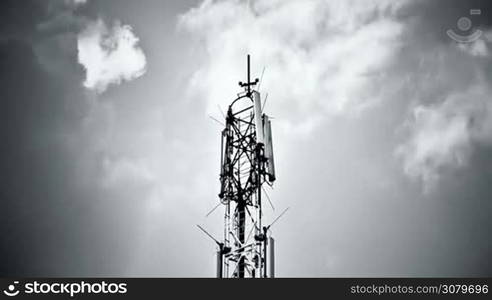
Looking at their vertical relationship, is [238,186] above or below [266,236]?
above

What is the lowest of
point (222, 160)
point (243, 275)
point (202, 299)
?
point (202, 299)

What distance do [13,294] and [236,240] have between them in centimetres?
910

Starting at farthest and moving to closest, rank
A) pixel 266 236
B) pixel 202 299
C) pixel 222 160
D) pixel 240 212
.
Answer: pixel 222 160, pixel 240 212, pixel 266 236, pixel 202 299

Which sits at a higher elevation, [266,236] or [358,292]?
[266,236]

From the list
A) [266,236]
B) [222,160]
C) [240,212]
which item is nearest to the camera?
[266,236]

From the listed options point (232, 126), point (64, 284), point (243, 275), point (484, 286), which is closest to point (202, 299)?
point (64, 284)

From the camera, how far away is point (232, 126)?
25.2 meters

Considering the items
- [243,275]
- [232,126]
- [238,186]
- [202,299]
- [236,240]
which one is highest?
[232,126]

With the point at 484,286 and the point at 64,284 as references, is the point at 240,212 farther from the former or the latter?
the point at 484,286

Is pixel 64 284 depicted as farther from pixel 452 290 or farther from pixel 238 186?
pixel 452 290

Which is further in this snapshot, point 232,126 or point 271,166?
point 232,126

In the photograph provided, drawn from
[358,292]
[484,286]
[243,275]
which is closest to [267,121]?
[243,275]

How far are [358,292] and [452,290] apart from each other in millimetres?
3027

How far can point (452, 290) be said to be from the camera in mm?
16531
